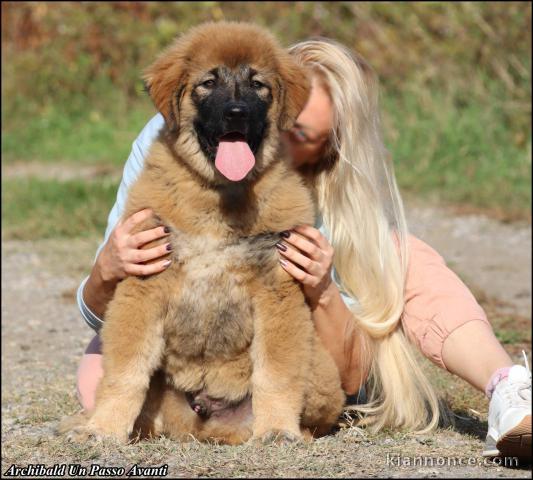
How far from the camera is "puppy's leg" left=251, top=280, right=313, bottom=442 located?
3416 millimetres

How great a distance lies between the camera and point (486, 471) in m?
2.91

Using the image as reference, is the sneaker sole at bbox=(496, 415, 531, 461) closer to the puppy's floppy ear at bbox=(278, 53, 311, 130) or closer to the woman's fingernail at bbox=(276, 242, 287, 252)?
the woman's fingernail at bbox=(276, 242, 287, 252)

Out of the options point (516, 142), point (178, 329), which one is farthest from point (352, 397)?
point (516, 142)

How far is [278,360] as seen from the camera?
3.43 meters

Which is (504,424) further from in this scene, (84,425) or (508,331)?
(508,331)

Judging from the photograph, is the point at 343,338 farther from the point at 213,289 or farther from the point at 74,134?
the point at 74,134

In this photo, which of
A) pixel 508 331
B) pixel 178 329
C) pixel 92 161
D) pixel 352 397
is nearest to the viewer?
pixel 178 329

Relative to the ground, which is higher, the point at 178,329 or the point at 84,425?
the point at 178,329

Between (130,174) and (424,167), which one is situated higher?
(130,174)

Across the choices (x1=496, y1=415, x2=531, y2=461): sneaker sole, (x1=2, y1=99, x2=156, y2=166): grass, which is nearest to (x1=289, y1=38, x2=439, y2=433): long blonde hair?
(x1=496, y1=415, x2=531, y2=461): sneaker sole

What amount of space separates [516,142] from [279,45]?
19.6 ft

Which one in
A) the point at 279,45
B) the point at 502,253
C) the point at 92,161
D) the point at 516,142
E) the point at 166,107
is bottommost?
the point at 92,161

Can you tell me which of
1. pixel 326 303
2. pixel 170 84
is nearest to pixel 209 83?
pixel 170 84

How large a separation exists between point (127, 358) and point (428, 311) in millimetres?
1259
